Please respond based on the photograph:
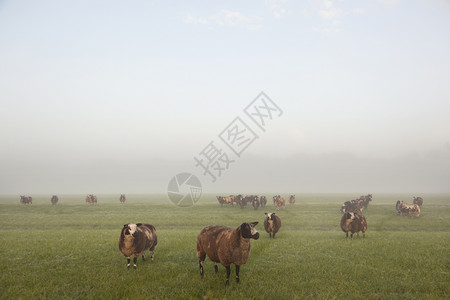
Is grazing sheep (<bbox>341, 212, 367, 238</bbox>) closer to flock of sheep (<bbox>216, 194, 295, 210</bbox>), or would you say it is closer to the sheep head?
the sheep head

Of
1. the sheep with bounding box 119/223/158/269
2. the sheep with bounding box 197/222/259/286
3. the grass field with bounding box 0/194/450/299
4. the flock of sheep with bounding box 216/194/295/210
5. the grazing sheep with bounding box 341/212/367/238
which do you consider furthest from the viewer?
the flock of sheep with bounding box 216/194/295/210

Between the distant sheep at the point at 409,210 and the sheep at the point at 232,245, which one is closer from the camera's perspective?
the sheep at the point at 232,245

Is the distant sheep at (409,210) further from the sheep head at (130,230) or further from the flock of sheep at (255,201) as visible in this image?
the sheep head at (130,230)

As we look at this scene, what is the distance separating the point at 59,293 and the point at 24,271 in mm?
3557

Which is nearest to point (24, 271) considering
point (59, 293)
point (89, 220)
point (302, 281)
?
point (59, 293)

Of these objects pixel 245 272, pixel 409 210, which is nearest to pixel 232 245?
pixel 245 272

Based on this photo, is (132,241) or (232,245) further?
(132,241)

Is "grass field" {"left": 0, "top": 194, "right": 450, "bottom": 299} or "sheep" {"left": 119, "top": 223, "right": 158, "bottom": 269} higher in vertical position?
"sheep" {"left": 119, "top": 223, "right": 158, "bottom": 269}

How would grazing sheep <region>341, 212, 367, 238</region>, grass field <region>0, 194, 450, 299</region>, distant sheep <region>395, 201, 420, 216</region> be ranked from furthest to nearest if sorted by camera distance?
distant sheep <region>395, 201, 420, 216</region>
grazing sheep <region>341, 212, 367, 238</region>
grass field <region>0, 194, 450, 299</region>

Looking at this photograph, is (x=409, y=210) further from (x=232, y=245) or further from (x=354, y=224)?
(x=232, y=245)

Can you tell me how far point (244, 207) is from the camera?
45.3m

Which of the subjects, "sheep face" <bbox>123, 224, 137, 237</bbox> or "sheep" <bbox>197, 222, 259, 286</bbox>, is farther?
"sheep face" <bbox>123, 224, 137, 237</bbox>

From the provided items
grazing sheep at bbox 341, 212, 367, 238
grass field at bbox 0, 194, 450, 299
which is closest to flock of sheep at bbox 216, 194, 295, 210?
grazing sheep at bbox 341, 212, 367, 238

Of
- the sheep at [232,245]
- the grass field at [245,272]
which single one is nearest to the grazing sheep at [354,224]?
the grass field at [245,272]
